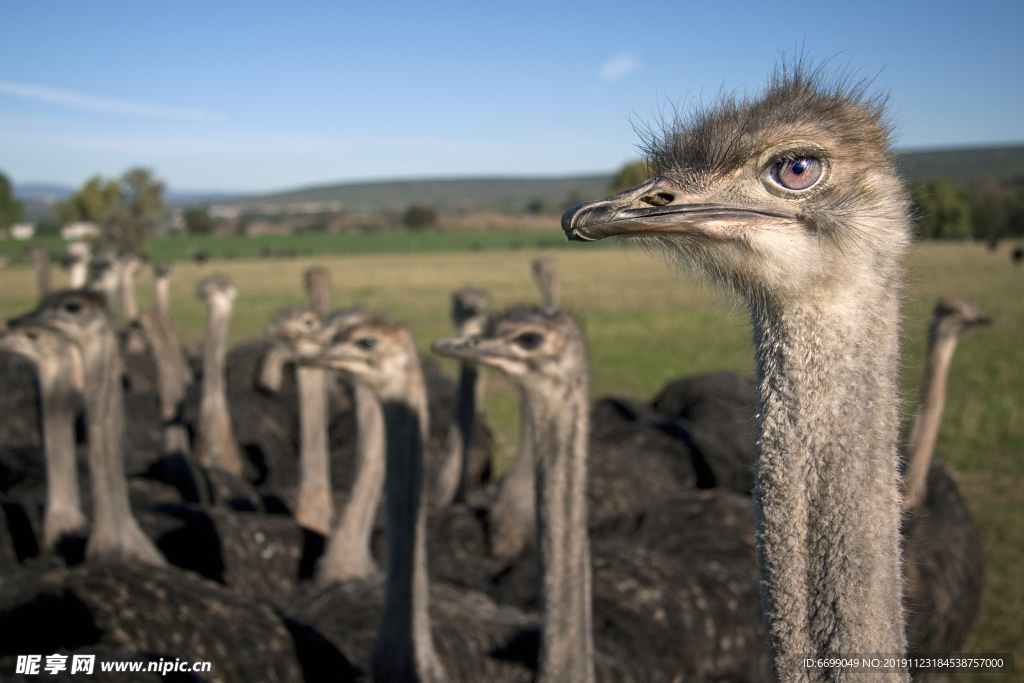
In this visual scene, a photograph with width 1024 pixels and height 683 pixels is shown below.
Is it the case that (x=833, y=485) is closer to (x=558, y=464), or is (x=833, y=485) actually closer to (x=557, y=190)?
(x=558, y=464)

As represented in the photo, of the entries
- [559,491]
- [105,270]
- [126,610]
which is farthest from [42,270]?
[559,491]

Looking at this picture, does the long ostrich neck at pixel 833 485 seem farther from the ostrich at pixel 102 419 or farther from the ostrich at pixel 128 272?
the ostrich at pixel 128 272

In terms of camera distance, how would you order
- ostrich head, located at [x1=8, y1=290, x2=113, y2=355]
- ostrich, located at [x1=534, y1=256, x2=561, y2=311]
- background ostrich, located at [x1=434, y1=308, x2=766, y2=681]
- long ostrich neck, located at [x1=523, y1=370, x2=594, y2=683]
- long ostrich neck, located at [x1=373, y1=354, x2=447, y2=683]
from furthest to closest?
ostrich, located at [x1=534, y1=256, x2=561, y2=311], ostrich head, located at [x1=8, y1=290, x2=113, y2=355], long ostrich neck, located at [x1=373, y1=354, x2=447, y2=683], background ostrich, located at [x1=434, y1=308, x2=766, y2=681], long ostrich neck, located at [x1=523, y1=370, x2=594, y2=683]

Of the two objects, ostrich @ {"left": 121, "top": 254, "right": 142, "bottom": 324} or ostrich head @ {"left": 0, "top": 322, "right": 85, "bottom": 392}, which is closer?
ostrich head @ {"left": 0, "top": 322, "right": 85, "bottom": 392}

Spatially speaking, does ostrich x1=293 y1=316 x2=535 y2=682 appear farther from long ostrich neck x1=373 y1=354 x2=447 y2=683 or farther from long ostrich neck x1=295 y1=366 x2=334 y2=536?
long ostrich neck x1=295 y1=366 x2=334 y2=536

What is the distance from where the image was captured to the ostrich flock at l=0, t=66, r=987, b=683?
1537 millimetres

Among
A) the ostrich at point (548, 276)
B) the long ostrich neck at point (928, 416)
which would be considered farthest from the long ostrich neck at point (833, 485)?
the ostrich at point (548, 276)

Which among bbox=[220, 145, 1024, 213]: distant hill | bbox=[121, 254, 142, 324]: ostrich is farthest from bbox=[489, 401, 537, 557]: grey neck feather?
bbox=[220, 145, 1024, 213]: distant hill

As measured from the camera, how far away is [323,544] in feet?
15.5

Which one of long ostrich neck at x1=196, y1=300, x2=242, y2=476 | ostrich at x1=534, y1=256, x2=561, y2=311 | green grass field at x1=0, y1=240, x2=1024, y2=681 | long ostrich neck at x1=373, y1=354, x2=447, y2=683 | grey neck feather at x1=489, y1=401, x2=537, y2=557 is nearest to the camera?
long ostrich neck at x1=373, y1=354, x2=447, y2=683

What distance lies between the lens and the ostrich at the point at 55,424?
4254mm

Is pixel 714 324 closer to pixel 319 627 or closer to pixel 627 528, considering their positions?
pixel 627 528

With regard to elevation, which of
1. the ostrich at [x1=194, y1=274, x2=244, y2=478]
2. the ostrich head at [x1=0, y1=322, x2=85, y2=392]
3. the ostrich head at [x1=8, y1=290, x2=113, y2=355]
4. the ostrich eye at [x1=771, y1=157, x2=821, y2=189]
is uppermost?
the ostrich eye at [x1=771, y1=157, x2=821, y2=189]

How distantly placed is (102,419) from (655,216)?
3.24 m
